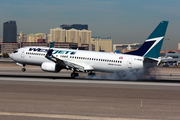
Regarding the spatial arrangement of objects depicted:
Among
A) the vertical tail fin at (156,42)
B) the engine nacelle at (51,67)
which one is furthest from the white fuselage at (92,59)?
the engine nacelle at (51,67)

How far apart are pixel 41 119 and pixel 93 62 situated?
31.2 metres

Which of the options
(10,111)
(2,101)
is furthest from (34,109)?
(2,101)

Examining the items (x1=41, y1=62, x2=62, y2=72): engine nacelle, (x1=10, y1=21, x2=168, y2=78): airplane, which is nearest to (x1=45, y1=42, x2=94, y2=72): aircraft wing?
(x1=10, y1=21, x2=168, y2=78): airplane

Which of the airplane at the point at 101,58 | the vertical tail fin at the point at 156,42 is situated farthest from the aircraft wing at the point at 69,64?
the vertical tail fin at the point at 156,42

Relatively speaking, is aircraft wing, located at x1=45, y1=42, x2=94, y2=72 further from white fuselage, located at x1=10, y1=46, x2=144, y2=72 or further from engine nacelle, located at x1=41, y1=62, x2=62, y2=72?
engine nacelle, located at x1=41, y1=62, x2=62, y2=72

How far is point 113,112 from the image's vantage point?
18547mm

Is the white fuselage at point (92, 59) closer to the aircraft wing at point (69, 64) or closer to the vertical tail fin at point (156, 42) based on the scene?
the aircraft wing at point (69, 64)

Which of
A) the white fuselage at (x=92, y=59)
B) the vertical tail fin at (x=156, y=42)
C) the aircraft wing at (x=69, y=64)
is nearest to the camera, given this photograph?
the vertical tail fin at (x=156, y=42)

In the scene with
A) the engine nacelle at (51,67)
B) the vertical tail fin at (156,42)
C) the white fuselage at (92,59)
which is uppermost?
the vertical tail fin at (156,42)

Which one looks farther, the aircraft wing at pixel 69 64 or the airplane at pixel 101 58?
the aircraft wing at pixel 69 64

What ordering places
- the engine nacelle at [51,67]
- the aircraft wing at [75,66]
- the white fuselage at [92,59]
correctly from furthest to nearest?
1. the aircraft wing at [75,66]
2. the engine nacelle at [51,67]
3. the white fuselage at [92,59]

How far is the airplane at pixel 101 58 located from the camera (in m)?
44.2

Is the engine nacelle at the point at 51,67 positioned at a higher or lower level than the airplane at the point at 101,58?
lower

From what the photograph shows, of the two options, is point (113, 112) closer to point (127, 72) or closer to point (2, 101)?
point (2, 101)
